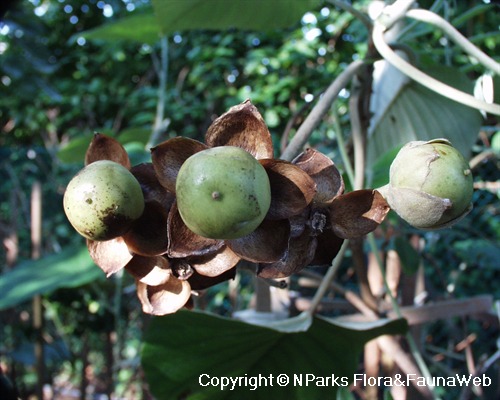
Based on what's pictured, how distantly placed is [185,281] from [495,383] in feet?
2.79

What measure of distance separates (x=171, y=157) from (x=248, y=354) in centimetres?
32

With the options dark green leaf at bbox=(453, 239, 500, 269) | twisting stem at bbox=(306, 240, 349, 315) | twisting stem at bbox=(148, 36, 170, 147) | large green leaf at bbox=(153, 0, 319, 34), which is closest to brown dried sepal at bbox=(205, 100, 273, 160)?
twisting stem at bbox=(306, 240, 349, 315)

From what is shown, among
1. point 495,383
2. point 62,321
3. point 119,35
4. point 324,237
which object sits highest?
point 324,237

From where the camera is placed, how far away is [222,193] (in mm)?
204

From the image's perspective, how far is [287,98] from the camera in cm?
209

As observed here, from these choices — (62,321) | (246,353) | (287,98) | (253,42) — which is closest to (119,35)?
(246,353)

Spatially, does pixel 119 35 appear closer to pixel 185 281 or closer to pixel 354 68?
pixel 354 68

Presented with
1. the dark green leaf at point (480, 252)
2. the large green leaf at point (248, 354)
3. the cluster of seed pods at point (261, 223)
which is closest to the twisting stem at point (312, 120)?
the cluster of seed pods at point (261, 223)

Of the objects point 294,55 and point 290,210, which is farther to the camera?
point 294,55

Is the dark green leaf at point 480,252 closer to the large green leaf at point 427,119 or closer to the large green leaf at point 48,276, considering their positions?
the large green leaf at point 427,119

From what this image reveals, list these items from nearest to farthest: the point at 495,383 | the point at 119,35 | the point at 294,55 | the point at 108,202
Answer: the point at 108,202 < the point at 495,383 < the point at 119,35 < the point at 294,55

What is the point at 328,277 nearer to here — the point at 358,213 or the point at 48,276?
the point at 358,213

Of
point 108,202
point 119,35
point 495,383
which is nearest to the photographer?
point 108,202

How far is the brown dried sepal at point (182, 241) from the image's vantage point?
0.23m
